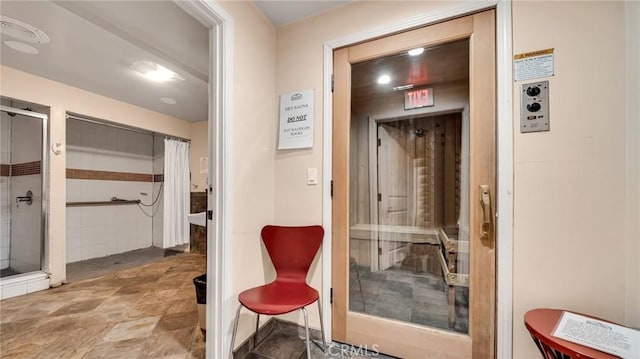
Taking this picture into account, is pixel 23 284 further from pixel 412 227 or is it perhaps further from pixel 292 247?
pixel 412 227

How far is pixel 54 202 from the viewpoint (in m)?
2.69

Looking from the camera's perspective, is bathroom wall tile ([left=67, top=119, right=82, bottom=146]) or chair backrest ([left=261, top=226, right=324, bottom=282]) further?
bathroom wall tile ([left=67, top=119, right=82, bottom=146])

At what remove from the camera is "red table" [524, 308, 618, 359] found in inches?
32.9

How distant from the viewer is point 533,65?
3.98ft

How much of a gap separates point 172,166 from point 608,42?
4.68 meters

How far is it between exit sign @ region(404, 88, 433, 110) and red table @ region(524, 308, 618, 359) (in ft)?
4.14

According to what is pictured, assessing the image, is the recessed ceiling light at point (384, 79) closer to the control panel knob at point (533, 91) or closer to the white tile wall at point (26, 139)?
the control panel knob at point (533, 91)

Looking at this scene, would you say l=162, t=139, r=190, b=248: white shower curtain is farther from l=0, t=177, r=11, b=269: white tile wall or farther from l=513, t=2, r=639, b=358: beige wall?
l=513, t=2, r=639, b=358: beige wall

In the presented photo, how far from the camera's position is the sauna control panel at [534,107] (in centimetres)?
119

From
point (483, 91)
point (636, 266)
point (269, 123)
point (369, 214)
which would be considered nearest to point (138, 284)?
point (269, 123)

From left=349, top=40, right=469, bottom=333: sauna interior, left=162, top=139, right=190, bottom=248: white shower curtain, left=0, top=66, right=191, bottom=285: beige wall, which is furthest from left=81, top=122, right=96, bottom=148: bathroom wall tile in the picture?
left=349, top=40, right=469, bottom=333: sauna interior

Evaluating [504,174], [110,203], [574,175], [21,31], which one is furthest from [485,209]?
[110,203]

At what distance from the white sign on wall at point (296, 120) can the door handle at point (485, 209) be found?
3.63ft

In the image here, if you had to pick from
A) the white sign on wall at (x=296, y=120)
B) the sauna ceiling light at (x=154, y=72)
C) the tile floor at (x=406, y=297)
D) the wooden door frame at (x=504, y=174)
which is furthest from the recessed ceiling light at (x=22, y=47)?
the wooden door frame at (x=504, y=174)
